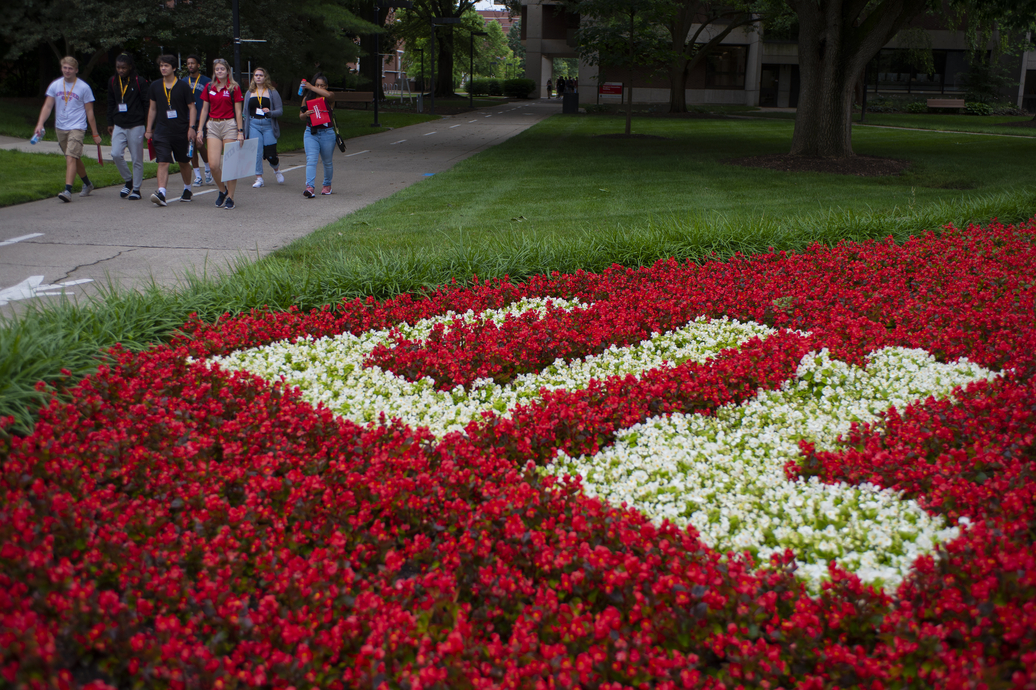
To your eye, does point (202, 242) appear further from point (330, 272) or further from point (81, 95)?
point (81, 95)

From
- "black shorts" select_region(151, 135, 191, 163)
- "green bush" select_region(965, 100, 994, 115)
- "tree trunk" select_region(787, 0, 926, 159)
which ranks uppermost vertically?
"green bush" select_region(965, 100, 994, 115)

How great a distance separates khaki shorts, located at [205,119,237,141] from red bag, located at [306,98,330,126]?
3.47 ft

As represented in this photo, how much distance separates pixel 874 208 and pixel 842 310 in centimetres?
583

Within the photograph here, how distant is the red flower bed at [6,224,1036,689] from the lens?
2389 millimetres

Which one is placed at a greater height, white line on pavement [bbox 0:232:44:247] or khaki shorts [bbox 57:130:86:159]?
khaki shorts [bbox 57:130:86:159]

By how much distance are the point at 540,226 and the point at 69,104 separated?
669 centimetres

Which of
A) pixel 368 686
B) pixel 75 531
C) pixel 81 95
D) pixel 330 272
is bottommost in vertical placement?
pixel 368 686

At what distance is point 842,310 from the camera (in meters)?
6.01

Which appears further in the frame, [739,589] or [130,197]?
[130,197]

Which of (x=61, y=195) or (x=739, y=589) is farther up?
(x=61, y=195)

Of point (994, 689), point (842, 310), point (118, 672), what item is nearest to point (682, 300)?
point (842, 310)

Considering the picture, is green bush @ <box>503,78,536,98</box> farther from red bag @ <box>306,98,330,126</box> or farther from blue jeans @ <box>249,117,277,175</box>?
red bag @ <box>306,98,330,126</box>

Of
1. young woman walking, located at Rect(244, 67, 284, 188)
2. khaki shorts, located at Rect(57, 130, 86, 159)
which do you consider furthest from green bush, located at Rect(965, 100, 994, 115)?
khaki shorts, located at Rect(57, 130, 86, 159)

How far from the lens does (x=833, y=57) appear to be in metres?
16.7
